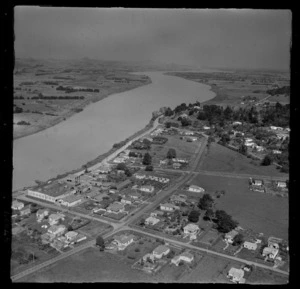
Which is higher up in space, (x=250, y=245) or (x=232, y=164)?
(x=232, y=164)

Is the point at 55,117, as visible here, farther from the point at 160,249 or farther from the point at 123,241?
the point at 160,249

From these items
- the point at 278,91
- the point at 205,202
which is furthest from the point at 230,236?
the point at 278,91

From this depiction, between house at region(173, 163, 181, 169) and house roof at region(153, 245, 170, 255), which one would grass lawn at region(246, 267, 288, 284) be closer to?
house roof at region(153, 245, 170, 255)

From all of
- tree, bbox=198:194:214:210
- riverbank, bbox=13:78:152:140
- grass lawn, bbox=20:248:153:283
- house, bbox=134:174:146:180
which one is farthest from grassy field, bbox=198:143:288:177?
riverbank, bbox=13:78:152:140

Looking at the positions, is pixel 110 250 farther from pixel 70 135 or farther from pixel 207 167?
pixel 70 135

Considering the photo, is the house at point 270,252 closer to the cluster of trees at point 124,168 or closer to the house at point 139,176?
the house at point 139,176

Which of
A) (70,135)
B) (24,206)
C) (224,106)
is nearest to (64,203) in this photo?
(24,206)
